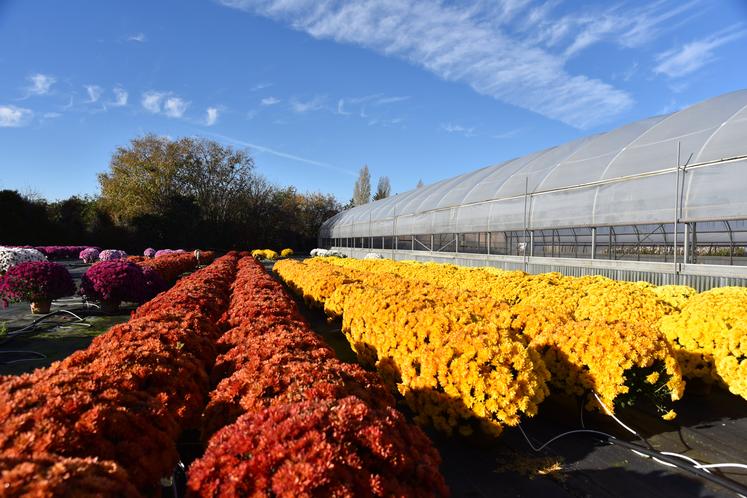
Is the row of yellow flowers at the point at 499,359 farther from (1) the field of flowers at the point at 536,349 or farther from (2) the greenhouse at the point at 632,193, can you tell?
(2) the greenhouse at the point at 632,193

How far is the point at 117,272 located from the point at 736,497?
438 inches

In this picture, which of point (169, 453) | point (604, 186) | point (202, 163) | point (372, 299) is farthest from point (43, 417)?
point (202, 163)

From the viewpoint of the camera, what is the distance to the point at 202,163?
43.8 m

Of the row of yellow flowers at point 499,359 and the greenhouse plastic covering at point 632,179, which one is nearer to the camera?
the row of yellow flowers at point 499,359

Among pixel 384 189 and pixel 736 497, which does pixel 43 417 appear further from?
pixel 384 189

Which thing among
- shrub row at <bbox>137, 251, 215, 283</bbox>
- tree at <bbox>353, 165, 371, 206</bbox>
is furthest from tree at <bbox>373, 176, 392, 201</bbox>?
shrub row at <bbox>137, 251, 215, 283</bbox>

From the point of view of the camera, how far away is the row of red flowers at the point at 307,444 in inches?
60.2

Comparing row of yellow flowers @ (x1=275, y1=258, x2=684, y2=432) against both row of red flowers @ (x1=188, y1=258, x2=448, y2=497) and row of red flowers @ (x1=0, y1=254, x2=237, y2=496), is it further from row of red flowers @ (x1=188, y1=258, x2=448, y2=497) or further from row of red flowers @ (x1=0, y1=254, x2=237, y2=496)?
row of red flowers @ (x1=0, y1=254, x2=237, y2=496)

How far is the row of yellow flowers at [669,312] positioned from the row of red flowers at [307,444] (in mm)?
3057

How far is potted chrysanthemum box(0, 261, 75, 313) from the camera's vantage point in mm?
8656

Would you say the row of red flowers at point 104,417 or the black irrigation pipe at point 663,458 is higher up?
the row of red flowers at point 104,417

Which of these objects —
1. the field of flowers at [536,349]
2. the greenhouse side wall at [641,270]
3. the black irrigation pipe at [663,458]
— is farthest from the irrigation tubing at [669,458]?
the greenhouse side wall at [641,270]

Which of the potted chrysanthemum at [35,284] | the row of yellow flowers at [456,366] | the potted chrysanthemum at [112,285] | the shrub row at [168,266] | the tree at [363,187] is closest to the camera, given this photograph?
the row of yellow flowers at [456,366]

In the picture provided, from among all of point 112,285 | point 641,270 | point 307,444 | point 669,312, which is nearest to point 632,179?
point 641,270
